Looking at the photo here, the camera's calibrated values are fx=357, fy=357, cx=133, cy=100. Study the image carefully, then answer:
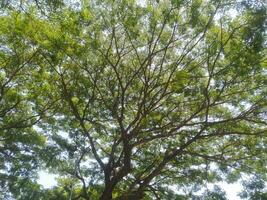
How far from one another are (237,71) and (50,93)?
18.2ft

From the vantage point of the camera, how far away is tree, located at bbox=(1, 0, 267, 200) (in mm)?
8805

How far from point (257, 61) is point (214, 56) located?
120 cm

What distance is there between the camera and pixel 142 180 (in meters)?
10.6

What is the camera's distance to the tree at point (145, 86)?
880cm

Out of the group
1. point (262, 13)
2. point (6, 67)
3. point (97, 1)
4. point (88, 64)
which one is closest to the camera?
point (262, 13)

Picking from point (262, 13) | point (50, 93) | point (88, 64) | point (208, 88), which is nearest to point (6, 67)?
point (50, 93)

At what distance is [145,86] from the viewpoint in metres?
10.3

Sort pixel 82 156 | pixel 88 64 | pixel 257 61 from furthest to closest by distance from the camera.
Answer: pixel 82 156
pixel 88 64
pixel 257 61

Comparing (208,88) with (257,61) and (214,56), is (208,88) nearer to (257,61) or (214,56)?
(214,56)

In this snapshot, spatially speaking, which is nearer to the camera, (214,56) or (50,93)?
(214,56)

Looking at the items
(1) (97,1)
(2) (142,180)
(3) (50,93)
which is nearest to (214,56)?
(1) (97,1)

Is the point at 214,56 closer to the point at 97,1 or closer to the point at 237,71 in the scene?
the point at 237,71

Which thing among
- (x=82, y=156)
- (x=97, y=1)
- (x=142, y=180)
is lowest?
(x=142, y=180)

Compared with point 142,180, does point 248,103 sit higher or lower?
higher
